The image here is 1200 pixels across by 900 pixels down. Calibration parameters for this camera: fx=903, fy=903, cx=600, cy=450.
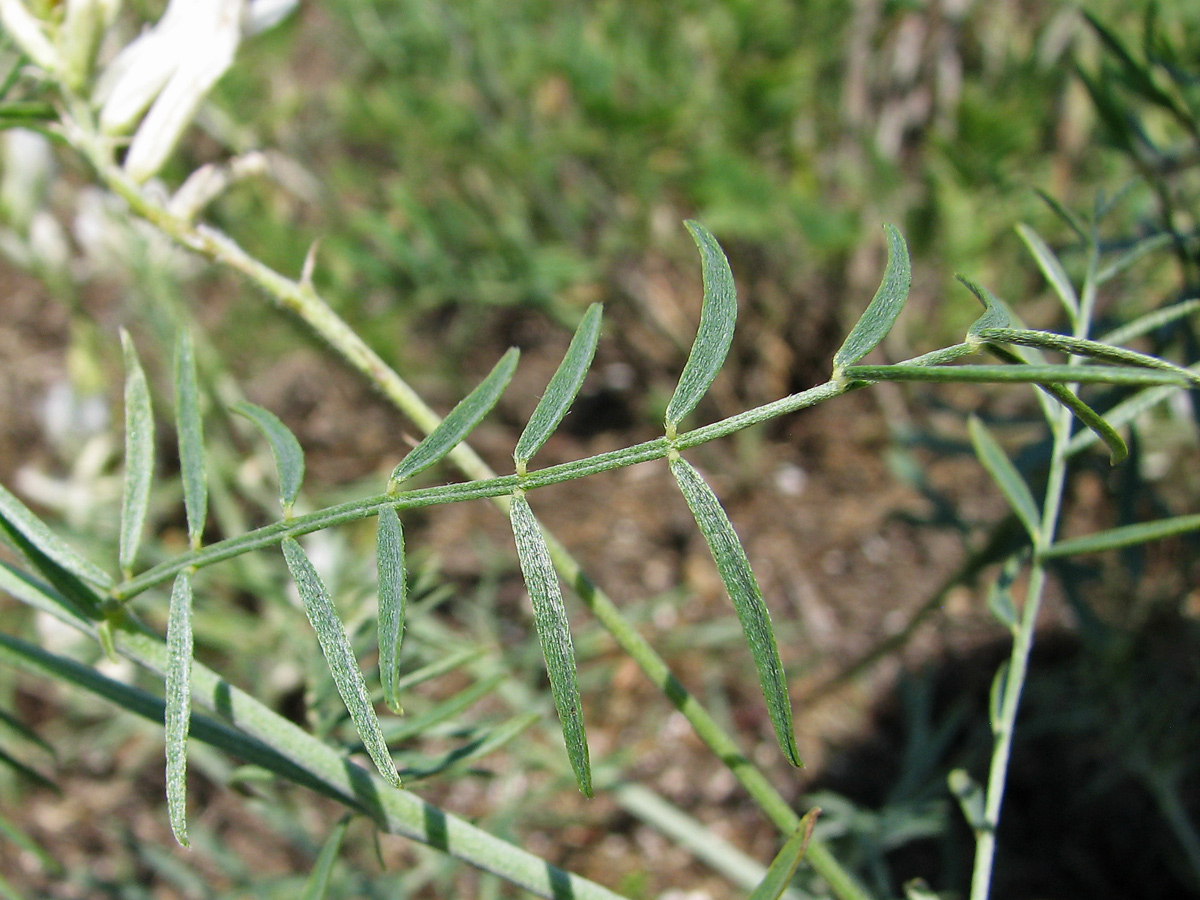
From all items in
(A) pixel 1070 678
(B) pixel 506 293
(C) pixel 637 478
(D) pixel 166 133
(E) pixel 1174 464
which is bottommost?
(A) pixel 1070 678

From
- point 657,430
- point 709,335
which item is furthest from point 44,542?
point 657,430

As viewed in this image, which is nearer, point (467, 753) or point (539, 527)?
point (539, 527)

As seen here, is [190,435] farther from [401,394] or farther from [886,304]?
[886,304]

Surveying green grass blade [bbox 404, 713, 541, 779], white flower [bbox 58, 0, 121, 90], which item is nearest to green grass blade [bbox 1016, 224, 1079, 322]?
green grass blade [bbox 404, 713, 541, 779]

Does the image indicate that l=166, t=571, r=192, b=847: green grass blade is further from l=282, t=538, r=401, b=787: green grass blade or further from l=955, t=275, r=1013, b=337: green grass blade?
l=955, t=275, r=1013, b=337: green grass blade

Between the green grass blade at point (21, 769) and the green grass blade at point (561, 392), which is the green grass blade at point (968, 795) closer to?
the green grass blade at point (561, 392)

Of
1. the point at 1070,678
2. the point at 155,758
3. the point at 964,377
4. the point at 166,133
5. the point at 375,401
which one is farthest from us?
the point at 375,401

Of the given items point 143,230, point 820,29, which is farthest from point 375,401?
point 820,29

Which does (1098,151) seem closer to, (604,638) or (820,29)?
(820,29)
